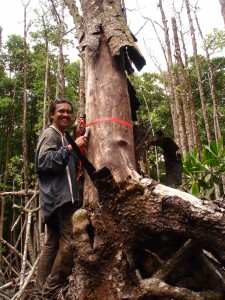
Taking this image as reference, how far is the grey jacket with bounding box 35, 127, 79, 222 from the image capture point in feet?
8.09

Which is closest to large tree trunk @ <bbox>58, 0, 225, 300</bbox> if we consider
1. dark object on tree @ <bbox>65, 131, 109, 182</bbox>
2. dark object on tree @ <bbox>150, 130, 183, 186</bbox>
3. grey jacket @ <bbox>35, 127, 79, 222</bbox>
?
dark object on tree @ <bbox>65, 131, 109, 182</bbox>

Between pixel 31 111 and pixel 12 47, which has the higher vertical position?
pixel 12 47

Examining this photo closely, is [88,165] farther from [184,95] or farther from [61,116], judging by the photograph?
[184,95]

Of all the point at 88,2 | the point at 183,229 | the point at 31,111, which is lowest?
the point at 183,229

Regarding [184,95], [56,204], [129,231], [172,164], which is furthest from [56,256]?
[184,95]

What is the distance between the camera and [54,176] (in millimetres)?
2586

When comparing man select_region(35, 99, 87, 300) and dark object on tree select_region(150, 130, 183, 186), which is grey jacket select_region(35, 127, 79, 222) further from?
dark object on tree select_region(150, 130, 183, 186)

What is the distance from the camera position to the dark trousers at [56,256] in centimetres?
241

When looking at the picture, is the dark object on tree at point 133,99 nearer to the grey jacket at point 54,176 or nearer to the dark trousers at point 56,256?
the grey jacket at point 54,176

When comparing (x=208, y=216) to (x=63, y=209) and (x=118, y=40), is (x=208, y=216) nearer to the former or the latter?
(x=63, y=209)

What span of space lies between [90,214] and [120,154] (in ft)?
1.56

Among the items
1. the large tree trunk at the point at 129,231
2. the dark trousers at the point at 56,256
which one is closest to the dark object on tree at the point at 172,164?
the large tree trunk at the point at 129,231

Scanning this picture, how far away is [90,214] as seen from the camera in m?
2.24

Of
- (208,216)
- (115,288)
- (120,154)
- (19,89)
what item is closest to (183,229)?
(208,216)
